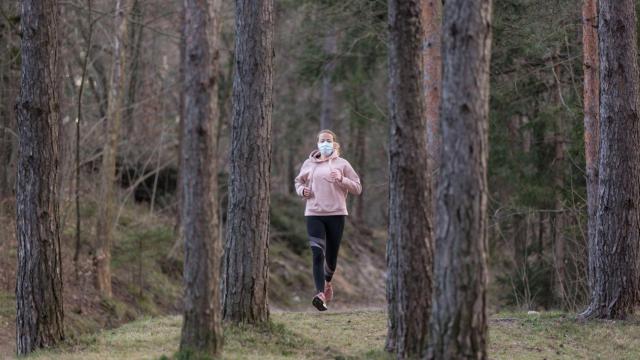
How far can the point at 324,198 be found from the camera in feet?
36.9

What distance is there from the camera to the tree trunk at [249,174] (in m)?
9.46

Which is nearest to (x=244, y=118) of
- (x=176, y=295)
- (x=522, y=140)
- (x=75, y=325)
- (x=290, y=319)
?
(x=290, y=319)

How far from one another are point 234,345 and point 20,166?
9.87 feet

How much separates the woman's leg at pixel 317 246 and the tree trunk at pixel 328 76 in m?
11.9

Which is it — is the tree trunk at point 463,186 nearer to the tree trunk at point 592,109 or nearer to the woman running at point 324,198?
the woman running at point 324,198

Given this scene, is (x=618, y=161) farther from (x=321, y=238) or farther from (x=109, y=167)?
(x=109, y=167)

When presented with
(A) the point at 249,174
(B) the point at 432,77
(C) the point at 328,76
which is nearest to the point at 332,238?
(A) the point at 249,174

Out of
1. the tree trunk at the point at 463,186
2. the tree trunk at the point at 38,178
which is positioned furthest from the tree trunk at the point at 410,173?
the tree trunk at the point at 38,178

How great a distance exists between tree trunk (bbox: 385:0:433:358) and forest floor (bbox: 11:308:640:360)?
0.71 metres

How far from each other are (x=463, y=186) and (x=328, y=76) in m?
18.2

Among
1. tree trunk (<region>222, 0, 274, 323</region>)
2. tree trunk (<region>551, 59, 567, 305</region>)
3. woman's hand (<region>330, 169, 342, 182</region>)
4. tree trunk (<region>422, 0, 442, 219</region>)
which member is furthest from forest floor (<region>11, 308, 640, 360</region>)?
tree trunk (<region>551, 59, 567, 305</region>)

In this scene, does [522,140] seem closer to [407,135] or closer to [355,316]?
[355,316]

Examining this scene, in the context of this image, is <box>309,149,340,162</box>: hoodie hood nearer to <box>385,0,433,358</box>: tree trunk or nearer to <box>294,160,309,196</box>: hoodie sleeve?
<box>294,160,309,196</box>: hoodie sleeve

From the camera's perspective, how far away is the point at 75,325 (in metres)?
15.7
